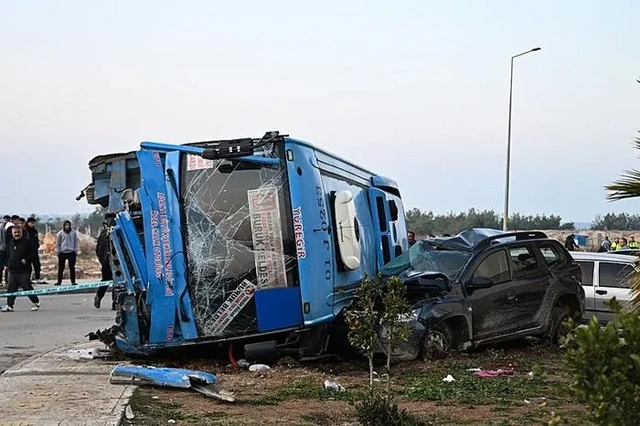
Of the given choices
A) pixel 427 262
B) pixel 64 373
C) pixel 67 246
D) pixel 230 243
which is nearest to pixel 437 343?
pixel 427 262

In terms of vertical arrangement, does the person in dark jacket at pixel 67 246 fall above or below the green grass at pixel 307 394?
above

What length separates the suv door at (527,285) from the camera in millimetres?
13227

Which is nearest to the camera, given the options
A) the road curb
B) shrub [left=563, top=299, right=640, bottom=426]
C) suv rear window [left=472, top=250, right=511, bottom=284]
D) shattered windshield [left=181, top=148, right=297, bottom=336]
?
shrub [left=563, top=299, right=640, bottom=426]

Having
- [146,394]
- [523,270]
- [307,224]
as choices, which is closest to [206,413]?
[146,394]

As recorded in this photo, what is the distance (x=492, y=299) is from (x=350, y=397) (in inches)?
160

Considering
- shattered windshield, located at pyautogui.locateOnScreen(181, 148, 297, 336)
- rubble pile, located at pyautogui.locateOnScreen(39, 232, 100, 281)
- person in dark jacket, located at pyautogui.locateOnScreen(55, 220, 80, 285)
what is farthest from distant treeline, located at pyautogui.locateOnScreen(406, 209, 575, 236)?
shattered windshield, located at pyautogui.locateOnScreen(181, 148, 297, 336)

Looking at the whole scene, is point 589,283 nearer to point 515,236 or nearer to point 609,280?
point 609,280

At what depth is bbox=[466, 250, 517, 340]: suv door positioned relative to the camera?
1259cm

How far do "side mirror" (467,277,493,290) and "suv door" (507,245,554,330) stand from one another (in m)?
0.48

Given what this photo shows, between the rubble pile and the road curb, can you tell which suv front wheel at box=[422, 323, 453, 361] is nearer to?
the road curb

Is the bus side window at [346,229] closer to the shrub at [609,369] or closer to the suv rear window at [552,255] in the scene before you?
the suv rear window at [552,255]

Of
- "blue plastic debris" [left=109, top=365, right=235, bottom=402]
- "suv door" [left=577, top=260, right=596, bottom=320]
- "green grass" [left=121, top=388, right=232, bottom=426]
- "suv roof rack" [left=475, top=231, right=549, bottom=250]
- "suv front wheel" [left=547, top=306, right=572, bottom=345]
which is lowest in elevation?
"green grass" [left=121, top=388, right=232, bottom=426]

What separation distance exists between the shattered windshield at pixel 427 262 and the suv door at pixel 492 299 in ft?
0.91

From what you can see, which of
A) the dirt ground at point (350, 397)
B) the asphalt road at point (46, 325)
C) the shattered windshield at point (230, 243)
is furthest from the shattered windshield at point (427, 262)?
the asphalt road at point (46, 325)
